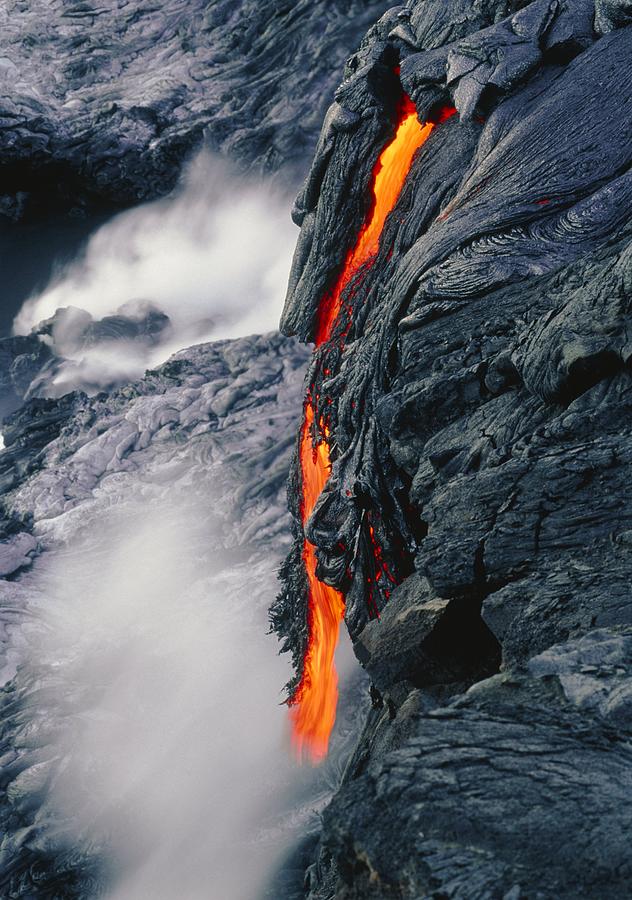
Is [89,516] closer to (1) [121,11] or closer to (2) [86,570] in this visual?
(2) [86,570]

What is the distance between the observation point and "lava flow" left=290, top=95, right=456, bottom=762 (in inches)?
328

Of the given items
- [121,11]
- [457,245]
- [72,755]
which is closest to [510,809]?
[457,245]

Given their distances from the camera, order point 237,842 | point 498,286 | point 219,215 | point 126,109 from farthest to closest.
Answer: point 219,215 < point 126,109 < point 237,842 < point 498,286

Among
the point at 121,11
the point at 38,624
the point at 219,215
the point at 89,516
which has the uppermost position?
the point at 121,11

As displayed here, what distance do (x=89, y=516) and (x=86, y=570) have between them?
175 centimetres

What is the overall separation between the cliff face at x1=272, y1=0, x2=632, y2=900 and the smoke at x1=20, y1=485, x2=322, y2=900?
11.9 feet

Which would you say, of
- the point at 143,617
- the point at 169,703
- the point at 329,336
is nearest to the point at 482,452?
the point at 329,336

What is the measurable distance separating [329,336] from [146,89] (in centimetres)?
2109

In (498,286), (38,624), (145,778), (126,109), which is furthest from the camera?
(126,109)

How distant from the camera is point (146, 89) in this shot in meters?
24.4

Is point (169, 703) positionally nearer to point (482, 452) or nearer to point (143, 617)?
point (143, 617)

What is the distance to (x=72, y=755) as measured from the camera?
1282 cm

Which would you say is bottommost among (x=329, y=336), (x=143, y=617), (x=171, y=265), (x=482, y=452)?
(x=482, y=452)

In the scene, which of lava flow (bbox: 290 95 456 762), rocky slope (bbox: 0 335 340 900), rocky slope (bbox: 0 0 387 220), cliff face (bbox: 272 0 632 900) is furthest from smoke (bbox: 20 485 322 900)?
rocky slope (bbox: 0 0 387 220)
